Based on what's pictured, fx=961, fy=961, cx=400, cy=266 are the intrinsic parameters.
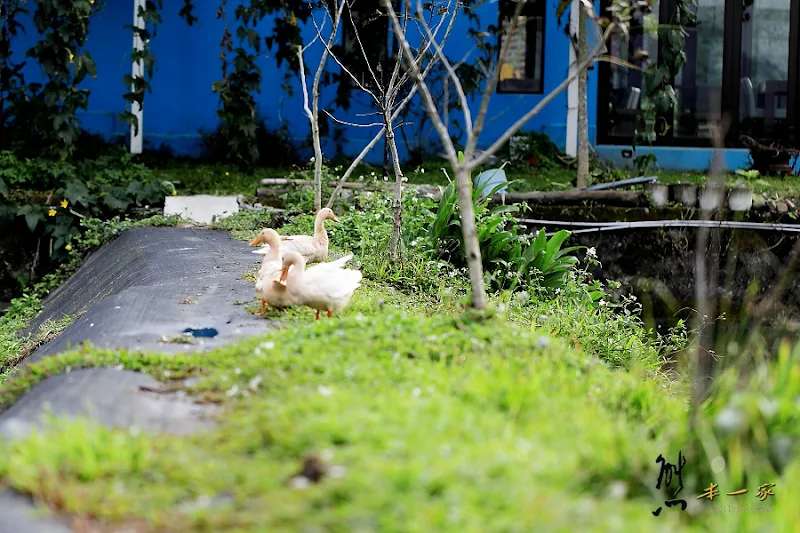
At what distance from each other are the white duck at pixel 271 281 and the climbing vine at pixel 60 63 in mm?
5678

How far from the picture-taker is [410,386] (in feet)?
11.4

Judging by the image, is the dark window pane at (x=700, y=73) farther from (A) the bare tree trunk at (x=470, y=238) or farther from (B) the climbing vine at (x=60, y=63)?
(A) the bare tree trunk at (x=470, y=238)

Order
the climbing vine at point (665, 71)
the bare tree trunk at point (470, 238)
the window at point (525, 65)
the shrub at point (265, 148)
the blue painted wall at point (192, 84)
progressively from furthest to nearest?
1. the window at point (525, 65)
2. the shrub at point (265, 148)
3. the blue painted wall at point (192, 84)
4. the climbing vine at point (665, 71)
5. the bare tree trunk at point (470, 238)

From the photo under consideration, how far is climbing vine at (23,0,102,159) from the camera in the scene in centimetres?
1003

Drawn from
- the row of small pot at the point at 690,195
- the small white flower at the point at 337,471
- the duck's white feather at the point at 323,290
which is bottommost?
the small white flower at the point at 337,471

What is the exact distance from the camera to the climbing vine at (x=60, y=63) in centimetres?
1003

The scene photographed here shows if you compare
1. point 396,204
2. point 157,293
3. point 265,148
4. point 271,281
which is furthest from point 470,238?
point 265,148

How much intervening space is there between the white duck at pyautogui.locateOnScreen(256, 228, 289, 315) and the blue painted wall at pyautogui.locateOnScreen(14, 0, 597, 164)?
7.55 metres

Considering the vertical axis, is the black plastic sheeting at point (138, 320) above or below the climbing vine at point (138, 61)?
below

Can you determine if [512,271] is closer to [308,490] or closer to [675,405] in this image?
[675,405]

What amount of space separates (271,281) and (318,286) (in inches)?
15.1

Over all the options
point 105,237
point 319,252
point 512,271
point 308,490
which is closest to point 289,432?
point 308,490

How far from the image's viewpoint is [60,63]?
1024 centimetres

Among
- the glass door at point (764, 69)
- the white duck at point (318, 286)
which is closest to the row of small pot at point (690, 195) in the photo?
the glass door at point (764, 69)
